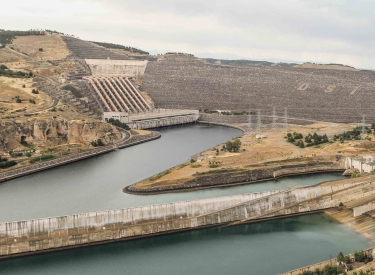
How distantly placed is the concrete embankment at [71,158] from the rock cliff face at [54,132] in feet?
6.30

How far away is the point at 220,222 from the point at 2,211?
18.0m

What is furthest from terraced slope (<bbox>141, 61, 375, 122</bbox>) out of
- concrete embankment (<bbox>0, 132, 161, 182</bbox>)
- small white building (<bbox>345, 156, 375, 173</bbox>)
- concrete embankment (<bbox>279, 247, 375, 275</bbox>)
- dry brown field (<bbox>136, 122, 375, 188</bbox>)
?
concrete embankment (<bbox>279, 247, 375, 275</bbox>)

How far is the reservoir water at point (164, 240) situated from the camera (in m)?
32.9

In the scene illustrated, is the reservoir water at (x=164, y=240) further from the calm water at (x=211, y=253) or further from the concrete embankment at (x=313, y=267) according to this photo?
the concrete embankment at (x=313, y=267)

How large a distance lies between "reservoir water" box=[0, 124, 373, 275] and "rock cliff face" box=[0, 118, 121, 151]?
33.3 feet

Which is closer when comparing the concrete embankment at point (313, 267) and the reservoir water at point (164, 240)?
the concrete embankment at point (313, 267)

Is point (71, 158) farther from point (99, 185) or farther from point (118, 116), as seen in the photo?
point (118, 116)

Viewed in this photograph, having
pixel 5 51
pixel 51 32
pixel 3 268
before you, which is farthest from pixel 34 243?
pixel 51 32

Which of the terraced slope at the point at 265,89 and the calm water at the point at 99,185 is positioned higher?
the terraced slope at the point at 265,89

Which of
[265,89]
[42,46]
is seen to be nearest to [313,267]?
[265,89]

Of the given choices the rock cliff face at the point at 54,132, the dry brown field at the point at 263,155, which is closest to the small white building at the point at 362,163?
the dry brown field at the point at 263,155

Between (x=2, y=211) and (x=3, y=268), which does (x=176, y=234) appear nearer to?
(x=3, y=268)

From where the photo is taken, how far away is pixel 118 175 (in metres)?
54.3

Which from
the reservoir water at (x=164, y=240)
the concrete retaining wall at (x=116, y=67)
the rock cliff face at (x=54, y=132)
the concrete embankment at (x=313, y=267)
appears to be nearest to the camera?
the concrete embankment at (x=313, y=267)
